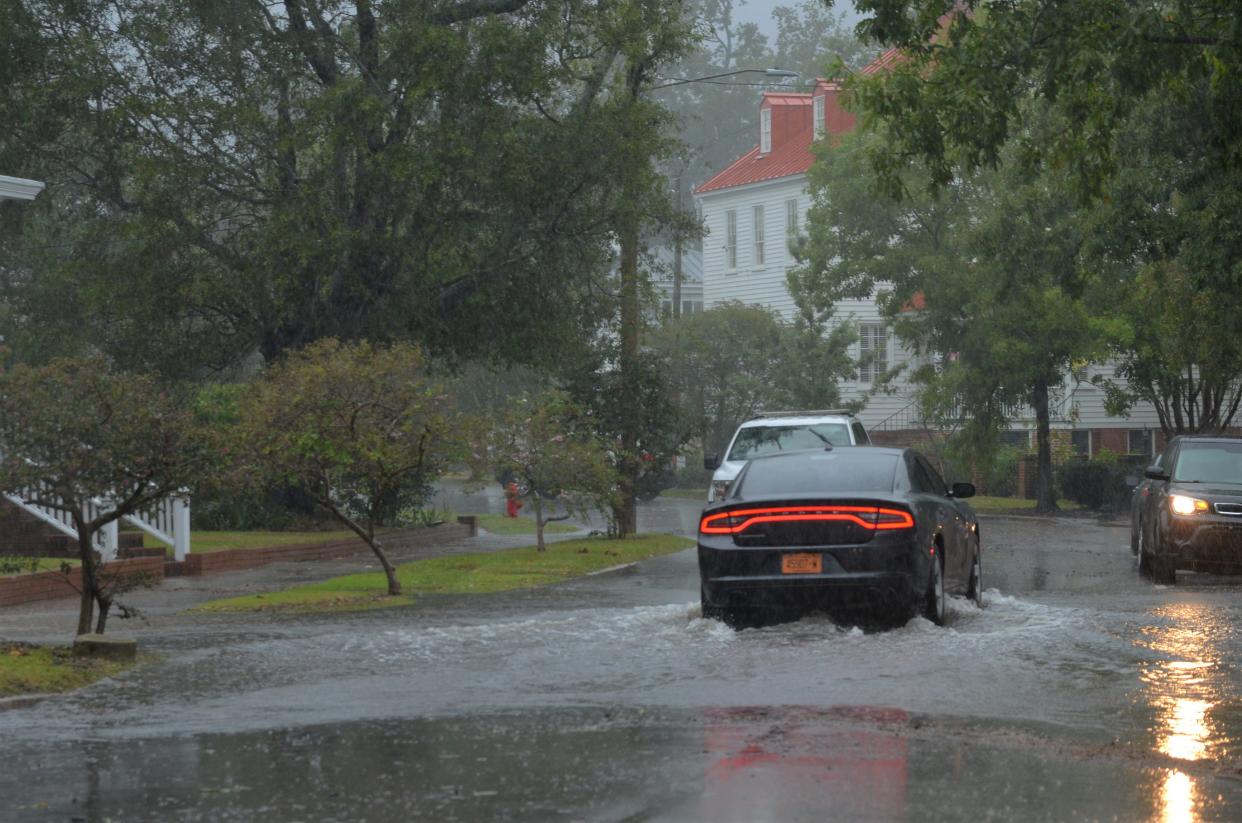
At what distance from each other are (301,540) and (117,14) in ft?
28.3

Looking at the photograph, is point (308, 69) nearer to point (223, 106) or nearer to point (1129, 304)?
Result: point (223, 106)

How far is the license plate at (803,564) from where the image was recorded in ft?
44.5

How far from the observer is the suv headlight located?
19.5 m

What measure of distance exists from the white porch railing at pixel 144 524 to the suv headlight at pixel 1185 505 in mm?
10754

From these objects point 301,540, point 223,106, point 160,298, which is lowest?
point 301,540

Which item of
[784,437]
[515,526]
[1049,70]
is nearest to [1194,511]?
[1049,70]

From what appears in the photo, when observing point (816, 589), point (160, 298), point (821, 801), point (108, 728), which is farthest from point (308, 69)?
point (821, 801)

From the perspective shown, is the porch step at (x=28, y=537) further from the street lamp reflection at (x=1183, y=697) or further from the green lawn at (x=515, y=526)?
Answer: the street lamp reflection at (x=1183, y=697)

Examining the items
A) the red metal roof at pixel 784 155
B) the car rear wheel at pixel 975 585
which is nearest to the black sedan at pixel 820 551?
the car rear wheel at pixel 975 585

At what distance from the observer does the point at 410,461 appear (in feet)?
60.8

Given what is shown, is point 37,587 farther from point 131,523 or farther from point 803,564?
point 803,564

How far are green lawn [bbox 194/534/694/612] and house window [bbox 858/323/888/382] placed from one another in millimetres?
30877

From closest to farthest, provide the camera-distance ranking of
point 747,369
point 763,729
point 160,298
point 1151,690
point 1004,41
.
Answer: point 763,729, point 1151,690, point 1004,41, point 160,298, point 747,369

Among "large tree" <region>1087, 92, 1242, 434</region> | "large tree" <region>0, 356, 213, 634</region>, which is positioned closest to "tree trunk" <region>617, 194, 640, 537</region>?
"large tree" <region>1087, 92, 1242, 434</region>
